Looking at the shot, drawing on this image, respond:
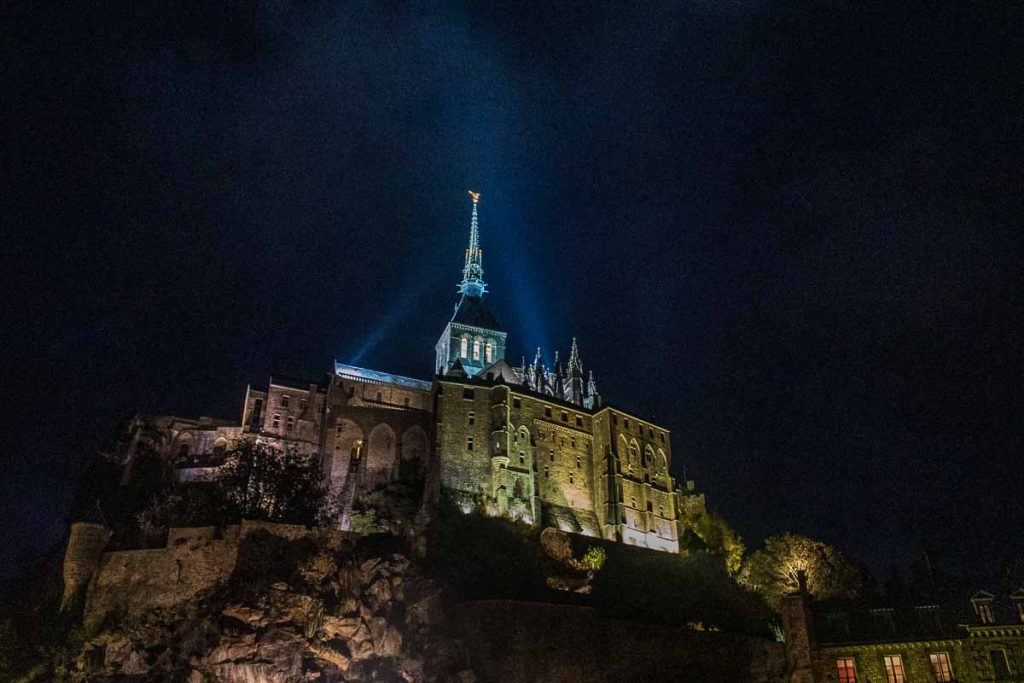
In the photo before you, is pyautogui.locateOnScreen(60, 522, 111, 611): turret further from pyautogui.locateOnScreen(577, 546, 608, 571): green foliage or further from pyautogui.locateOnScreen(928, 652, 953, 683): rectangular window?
pyautogui.locateOnScreen(928, 652, 953, 683): rectangular window

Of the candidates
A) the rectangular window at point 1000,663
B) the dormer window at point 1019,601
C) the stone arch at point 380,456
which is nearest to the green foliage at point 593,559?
the stone arch at point 380,456

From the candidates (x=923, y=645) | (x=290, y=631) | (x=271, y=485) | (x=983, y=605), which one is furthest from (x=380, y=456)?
(x=983, y=605)

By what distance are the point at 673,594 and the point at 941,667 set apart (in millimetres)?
16703

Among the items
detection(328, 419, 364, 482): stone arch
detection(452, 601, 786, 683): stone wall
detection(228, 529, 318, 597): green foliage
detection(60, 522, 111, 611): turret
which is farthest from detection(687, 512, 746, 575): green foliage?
detection(60, 522, 111, 611): turret

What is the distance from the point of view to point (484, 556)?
47594 millimetres

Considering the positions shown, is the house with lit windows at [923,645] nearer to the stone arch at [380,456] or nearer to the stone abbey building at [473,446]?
the stone abbey building at [473,446]

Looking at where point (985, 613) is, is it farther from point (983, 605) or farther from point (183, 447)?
point (183, 447)

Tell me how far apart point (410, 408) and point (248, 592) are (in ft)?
90.0

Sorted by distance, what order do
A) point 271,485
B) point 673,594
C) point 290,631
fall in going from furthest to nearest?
point 271,485
point 673,594
point 290,631

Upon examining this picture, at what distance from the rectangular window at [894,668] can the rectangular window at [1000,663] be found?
3.95 metres

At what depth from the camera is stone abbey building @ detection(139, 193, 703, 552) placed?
2334 inches

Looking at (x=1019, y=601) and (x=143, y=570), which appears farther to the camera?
(x=143, y=570)

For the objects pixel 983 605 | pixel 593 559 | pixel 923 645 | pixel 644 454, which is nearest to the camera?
pixel 923 645

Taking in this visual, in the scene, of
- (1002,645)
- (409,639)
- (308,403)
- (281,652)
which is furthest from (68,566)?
(1002,645)
